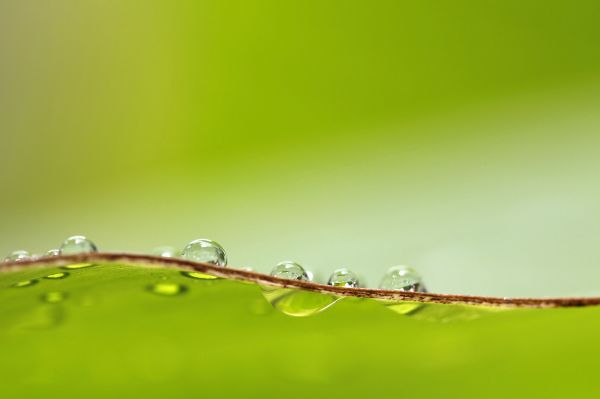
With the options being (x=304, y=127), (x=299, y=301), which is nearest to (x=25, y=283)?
(x=299, y=301)

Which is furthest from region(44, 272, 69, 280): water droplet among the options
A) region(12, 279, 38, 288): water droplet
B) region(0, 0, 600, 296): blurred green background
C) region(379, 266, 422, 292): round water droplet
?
region(0, 0, 600, 296): blurred green background

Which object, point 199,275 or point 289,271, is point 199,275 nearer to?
point 199,275

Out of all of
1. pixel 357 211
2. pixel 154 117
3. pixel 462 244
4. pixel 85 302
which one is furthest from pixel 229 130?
pixel 85 302

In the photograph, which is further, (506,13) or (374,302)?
(506,13)

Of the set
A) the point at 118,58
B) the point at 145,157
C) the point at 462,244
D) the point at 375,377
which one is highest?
the point at 118,58

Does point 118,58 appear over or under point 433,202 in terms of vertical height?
over

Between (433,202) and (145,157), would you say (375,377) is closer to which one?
(433,202)

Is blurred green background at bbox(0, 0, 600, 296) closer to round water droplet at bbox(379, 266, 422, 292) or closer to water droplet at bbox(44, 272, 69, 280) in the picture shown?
round water droplet at bbox(379, 266, 422, 292)

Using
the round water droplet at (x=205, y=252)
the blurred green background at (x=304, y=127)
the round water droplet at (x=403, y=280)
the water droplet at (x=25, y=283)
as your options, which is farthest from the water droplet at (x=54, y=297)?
the blurred green background at (x=304, y=127)
